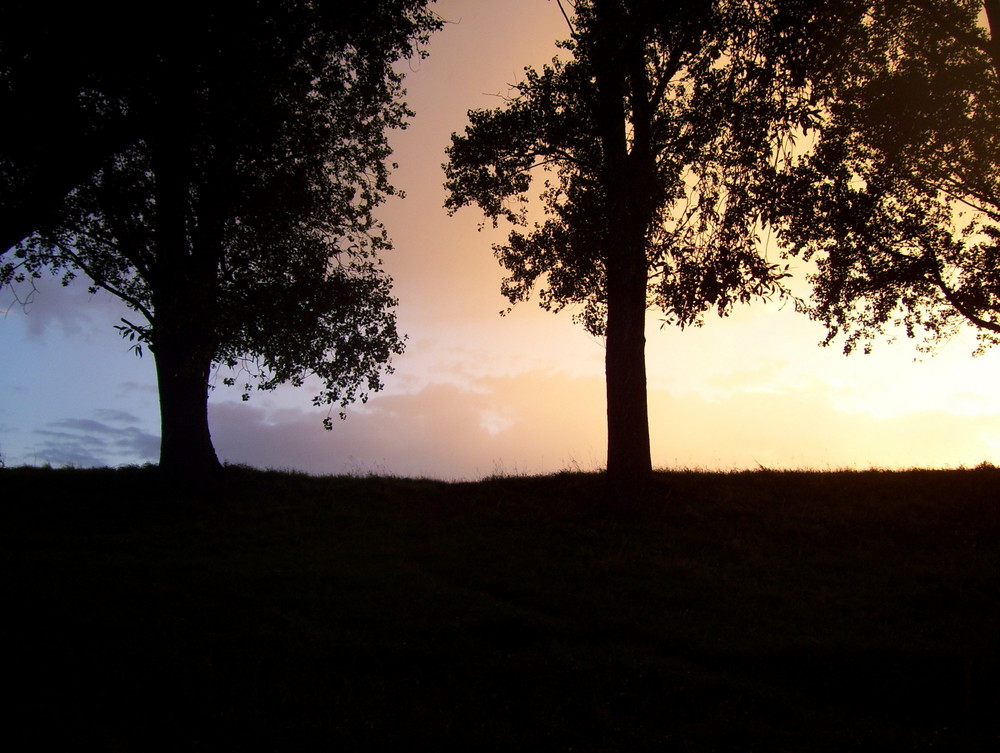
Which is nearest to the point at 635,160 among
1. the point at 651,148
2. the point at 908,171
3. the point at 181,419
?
the point at 651,148

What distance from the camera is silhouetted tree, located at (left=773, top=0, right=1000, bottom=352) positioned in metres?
17.1

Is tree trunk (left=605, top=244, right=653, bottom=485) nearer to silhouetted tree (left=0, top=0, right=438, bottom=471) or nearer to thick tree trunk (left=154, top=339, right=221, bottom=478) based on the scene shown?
silhouetted tree (left=0, top=0, right=438, bottom=471)

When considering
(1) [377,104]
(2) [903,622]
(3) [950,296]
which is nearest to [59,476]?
(1) [377,104]

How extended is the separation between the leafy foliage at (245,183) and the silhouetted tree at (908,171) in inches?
413

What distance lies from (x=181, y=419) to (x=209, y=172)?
9457mm

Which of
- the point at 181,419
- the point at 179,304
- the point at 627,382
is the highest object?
the point at 179,304

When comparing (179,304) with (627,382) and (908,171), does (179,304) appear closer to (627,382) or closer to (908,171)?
(627,382)

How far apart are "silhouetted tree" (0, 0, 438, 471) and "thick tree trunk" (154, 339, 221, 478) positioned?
0.06 metres

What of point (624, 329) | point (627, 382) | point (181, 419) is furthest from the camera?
point (181, 419)

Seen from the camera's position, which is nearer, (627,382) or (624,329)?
(627,382)

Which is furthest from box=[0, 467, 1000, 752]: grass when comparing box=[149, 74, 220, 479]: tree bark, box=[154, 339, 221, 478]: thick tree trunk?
box=[149, 74, 220, 479]: tree bark

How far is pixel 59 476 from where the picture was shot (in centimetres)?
2309

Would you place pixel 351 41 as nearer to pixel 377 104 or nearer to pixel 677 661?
pixel 377 104

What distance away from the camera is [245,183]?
1622 cm
